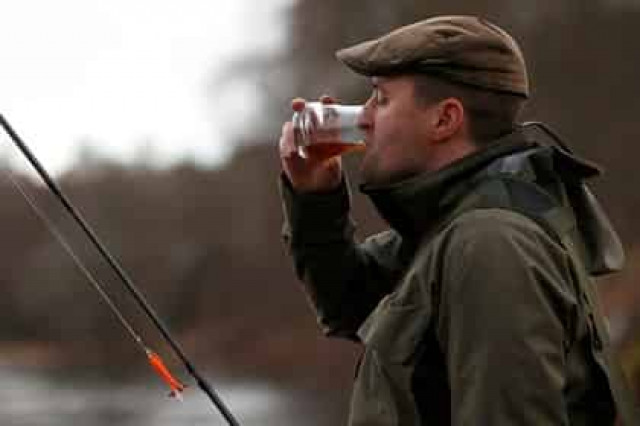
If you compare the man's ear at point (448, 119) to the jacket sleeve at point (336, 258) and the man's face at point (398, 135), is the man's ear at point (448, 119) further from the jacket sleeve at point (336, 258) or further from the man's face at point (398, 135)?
the jacket sleeve at point (336, 258)

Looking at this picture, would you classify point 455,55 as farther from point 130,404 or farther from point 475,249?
point 130,404

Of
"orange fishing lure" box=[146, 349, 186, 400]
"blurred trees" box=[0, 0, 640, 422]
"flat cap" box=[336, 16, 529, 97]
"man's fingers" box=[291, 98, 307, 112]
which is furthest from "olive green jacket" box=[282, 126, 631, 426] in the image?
"blurred trees" box=[0, 0, 640, 422]

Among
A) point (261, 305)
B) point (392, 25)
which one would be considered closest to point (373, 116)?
point (392, 25)

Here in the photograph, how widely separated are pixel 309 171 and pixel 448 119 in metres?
0.45

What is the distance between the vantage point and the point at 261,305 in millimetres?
20062

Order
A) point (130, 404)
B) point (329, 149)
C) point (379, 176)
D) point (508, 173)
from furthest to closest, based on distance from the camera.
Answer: point (130, 404)
point (329, 149)
point (379, 176)
point (508, 173)

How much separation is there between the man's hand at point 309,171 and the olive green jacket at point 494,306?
0.32 m

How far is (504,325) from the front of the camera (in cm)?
226

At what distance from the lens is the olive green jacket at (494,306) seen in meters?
2.25

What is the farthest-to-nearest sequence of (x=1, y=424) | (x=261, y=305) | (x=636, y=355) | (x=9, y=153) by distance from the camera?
1. (x=261, y=305)
2. (x=1, y=424)
3. (x=636, y=355)
4. (x=9, y=153)

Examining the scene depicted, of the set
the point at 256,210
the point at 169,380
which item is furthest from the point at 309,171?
the point at 256,210

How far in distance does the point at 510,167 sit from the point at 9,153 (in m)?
2.26

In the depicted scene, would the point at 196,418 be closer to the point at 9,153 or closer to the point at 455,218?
the point at 9,153

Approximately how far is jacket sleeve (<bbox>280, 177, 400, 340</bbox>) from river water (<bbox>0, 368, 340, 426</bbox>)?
1005 cm
